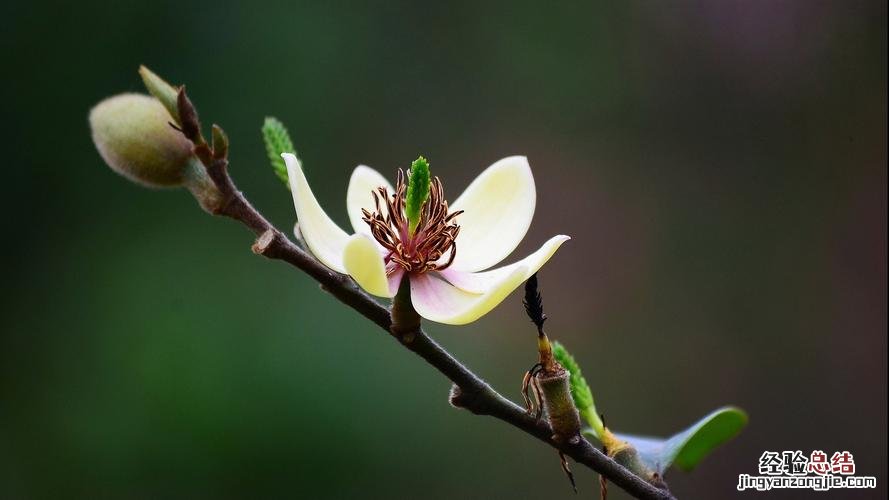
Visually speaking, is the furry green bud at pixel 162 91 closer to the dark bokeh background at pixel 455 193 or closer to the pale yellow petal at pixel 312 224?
the pale yellow petal at pixel 312 224

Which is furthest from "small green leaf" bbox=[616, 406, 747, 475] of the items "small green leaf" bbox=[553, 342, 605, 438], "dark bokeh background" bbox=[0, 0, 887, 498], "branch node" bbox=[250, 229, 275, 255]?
"dark bokeh background" bbox=[0, 0, 887, 498]

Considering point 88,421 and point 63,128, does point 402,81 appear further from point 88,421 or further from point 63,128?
point 88,421

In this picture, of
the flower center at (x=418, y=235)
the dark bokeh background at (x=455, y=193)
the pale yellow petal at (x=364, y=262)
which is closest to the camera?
the pale yellow petal at (x=364, y=262)

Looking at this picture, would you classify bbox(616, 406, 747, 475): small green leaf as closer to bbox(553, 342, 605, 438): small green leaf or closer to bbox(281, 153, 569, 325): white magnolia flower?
bbox(553, 342, 605, 438): small green leaf

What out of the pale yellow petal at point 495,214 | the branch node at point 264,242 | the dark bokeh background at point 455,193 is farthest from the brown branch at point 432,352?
the dark bokeh background at point 455,193

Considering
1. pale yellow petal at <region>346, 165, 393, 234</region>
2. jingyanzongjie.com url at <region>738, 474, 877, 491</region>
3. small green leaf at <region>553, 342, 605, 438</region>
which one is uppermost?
pale yellow petal at <region>346, 165, 393, 234</region>
